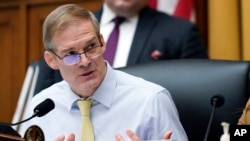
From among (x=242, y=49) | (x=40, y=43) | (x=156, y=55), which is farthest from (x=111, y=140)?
(x=40, y=43)

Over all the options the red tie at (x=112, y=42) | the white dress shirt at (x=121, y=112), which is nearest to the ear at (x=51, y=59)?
the white dress shirt at (x=121, y=112)

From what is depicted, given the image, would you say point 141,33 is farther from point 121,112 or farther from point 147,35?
point 121,112

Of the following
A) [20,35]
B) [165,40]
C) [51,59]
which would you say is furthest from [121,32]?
[20,35]

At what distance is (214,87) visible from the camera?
2.19 meters

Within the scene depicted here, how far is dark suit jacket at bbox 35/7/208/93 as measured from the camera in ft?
9.99

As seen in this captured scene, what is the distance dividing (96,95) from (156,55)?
36.4 inches

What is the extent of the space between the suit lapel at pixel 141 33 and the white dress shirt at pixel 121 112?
80cm

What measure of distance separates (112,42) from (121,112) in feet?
3.52

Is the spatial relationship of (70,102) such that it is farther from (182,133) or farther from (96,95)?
(182,133)

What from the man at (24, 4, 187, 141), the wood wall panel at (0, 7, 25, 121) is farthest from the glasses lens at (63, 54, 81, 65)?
the wood wall panel at (0, 7, 25, 121)

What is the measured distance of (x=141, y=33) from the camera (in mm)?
3117

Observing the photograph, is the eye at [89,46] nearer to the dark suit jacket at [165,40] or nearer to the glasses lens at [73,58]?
the glasses lens at [73,58]

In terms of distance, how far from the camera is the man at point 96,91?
204 cm

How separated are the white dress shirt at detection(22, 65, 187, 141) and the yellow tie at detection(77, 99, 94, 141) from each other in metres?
0.03
